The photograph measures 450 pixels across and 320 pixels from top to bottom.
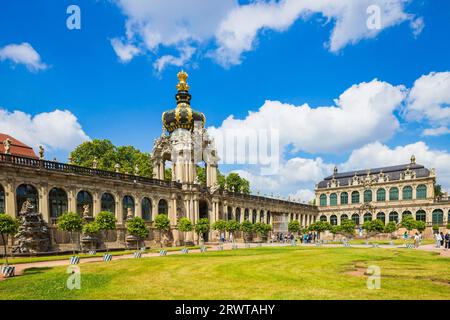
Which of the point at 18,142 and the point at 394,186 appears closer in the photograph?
the point at 18,142

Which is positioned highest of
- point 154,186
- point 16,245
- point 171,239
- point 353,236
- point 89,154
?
point 89,154

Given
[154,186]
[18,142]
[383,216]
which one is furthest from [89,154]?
[383,216]

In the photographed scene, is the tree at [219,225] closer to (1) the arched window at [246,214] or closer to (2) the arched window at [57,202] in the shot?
(1) the arched window at [246,214]

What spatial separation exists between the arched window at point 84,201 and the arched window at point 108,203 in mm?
1458

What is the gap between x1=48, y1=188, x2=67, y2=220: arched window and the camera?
112 ft

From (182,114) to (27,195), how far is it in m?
29.0

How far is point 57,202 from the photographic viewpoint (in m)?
34.9

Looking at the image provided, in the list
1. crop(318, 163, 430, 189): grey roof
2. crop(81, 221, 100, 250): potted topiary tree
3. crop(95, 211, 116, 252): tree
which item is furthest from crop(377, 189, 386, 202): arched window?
crop(81, 221, 100, 250): potted topiary tree

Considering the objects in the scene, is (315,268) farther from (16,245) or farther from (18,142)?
(18,142)

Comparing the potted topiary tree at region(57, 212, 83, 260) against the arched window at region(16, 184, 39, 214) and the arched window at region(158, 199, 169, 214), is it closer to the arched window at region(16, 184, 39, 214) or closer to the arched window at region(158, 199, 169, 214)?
the arched window at region(16, 184, 39, 214)

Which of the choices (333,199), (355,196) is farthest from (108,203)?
(355,196)

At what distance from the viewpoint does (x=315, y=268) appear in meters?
20.3
